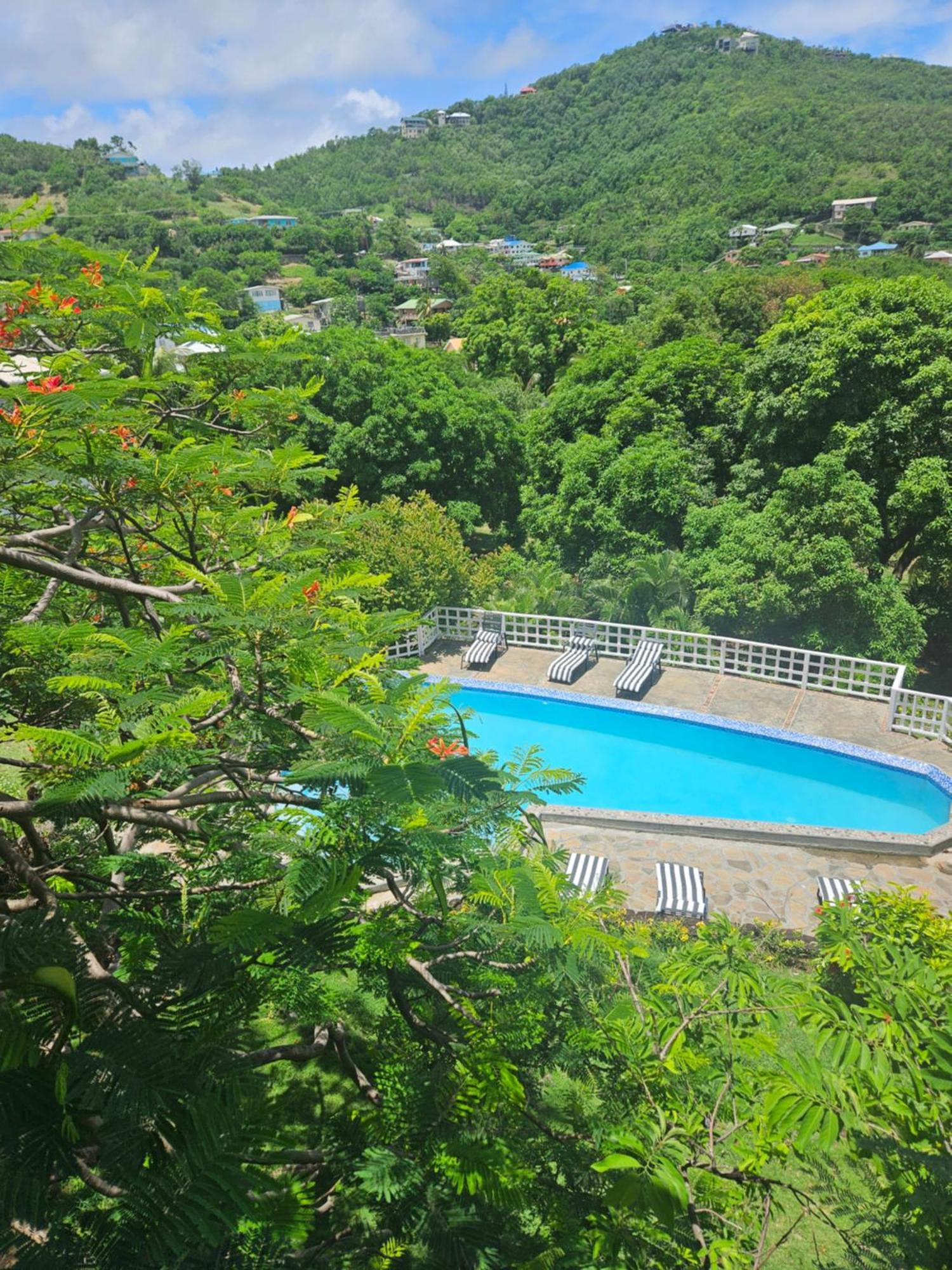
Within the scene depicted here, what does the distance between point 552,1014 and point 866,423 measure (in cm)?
1404

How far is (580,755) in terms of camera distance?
43.9 ft

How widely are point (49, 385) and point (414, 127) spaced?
188 metres

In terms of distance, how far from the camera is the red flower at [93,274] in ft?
20.6

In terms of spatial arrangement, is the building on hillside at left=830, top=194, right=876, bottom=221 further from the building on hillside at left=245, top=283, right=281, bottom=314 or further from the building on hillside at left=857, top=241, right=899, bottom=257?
the building on hillside at left=245, top=283, right=281, bottom=314

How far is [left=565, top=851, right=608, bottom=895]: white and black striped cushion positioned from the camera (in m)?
8.76

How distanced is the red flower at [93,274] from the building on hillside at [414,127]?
174927mm

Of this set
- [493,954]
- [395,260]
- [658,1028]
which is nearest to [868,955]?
[658,1028]

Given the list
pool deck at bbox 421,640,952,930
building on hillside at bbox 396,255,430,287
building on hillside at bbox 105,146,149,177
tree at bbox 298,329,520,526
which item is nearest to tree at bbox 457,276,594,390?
tree at bbox 298,329,520,526

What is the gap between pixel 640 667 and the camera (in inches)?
567

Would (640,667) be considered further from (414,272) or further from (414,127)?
(414,127)

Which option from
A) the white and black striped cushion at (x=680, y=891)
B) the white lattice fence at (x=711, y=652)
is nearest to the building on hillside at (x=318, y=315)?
the white lattice fence at (x=711, y=652)

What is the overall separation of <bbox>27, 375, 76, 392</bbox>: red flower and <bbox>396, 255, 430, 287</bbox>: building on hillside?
91629 mm

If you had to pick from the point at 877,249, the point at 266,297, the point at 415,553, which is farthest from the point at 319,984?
the point at 266,297

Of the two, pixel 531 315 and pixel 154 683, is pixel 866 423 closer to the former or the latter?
pixel 154 683
